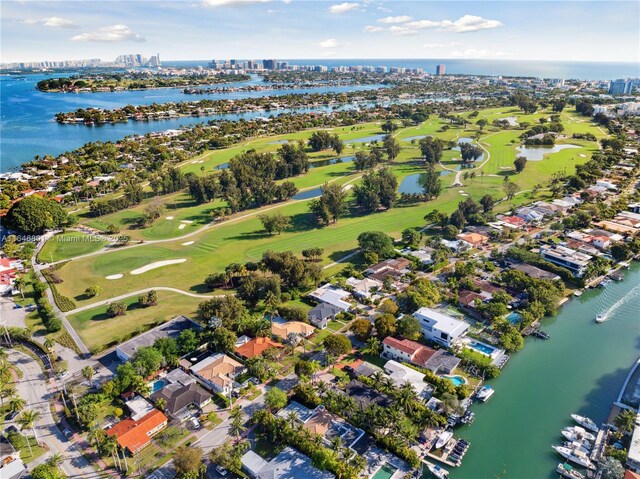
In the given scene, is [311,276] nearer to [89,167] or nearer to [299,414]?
[299,414]

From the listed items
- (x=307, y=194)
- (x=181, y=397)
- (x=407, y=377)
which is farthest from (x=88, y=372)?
(x=307, y=194)

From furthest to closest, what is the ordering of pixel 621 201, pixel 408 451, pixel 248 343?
1. pixel 621 201
2. pixel 248 343
3. pixel 408 451

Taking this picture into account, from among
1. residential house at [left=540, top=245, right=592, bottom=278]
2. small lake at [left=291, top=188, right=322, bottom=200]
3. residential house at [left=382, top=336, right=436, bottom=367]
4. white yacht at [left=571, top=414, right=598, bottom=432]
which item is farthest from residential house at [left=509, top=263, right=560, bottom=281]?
small lake at [left=291, top=188, right=322, bottom=200]

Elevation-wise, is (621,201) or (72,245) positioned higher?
(621,201)

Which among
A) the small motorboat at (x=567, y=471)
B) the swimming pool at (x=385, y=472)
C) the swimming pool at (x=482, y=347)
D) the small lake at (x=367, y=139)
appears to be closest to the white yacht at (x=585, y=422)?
the small motorboat at (x=567, y=471)

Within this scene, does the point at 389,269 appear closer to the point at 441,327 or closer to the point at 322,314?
the point at 322,314

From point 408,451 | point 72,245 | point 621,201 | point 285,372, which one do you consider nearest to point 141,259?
point 72,245
